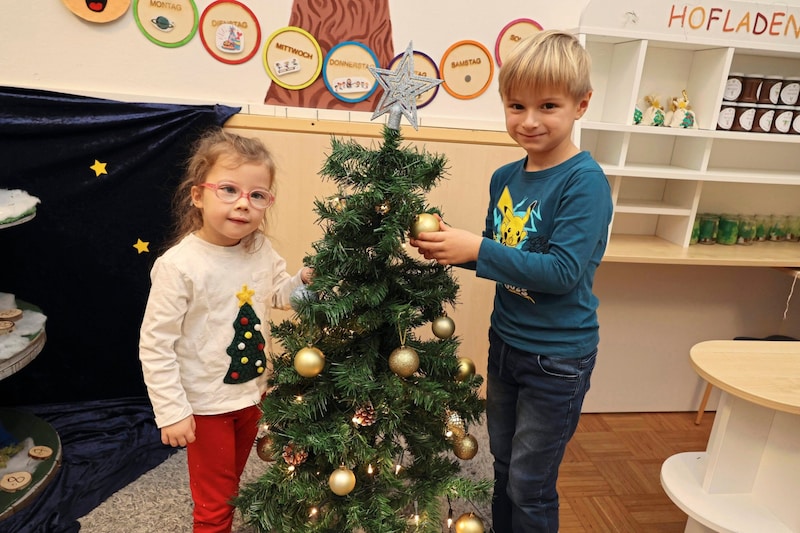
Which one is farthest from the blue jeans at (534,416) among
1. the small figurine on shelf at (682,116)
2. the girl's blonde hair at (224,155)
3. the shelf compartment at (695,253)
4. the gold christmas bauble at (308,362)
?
the small figurine on shelf at (682,116)

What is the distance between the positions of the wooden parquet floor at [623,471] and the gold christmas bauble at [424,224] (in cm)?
129

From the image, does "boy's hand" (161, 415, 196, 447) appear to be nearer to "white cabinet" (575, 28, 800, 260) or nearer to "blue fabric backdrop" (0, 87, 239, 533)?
"blue fabric backdrop" (0, 87, 239, 533)

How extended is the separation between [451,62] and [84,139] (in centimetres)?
137

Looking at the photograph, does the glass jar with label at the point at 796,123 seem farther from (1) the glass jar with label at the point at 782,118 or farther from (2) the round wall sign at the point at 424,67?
(2) the round wall sign at the point at 424,67

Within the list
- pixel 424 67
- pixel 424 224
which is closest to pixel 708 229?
pixel 424 67

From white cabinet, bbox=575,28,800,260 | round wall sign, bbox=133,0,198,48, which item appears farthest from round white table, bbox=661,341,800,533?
round wall sign, bbox=133,0,198,48

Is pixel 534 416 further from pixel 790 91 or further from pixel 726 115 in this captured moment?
pixel 790 91

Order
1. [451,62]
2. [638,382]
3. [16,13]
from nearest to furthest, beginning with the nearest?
1. [16,13]
2. [451,62]
3. [638,382]

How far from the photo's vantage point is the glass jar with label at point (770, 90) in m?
2.04

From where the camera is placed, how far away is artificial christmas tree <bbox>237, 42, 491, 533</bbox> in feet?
3.58

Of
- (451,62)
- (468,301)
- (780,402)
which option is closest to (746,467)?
(780,402)

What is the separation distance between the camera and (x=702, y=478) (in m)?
1.54

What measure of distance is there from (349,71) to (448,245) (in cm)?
117

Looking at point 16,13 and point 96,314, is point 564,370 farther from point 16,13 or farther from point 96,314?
point 16,13
